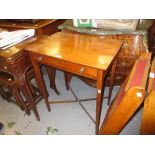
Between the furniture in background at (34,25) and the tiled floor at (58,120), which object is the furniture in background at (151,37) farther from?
the furniture in background at (34,25)

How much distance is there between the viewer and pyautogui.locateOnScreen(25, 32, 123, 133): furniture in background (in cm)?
105

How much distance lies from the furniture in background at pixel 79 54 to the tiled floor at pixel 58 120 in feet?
1.65

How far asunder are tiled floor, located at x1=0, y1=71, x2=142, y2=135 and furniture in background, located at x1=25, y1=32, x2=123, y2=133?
1.65 ft

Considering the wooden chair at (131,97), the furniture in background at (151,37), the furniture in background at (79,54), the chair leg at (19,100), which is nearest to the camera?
the wooden chair at (131,97)

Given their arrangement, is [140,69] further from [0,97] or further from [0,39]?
[0,97]

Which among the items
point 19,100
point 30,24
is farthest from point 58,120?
point 30,24

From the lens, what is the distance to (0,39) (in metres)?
1.38

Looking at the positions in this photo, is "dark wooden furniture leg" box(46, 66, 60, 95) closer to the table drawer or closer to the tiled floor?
the tiled floor

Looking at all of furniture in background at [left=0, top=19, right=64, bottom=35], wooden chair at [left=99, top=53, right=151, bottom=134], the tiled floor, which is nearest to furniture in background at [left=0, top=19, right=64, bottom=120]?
furniture in background at [left=0, top=19, right=64, bottom=35]

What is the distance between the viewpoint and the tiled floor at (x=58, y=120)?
1583 millimetres

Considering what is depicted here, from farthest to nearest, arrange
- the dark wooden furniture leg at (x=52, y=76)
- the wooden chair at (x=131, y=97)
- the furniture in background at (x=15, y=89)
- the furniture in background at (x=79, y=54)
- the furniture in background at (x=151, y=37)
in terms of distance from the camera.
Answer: the dark wooden furniture leg at (x=52, y=76) → the furniture in background at (x=151, y=37) → the furniture in background at (x=15, y=89) → the furniture in background at (x=79, y=54) → the wooden chair at (x=131, y=97)

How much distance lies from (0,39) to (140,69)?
1165 mm

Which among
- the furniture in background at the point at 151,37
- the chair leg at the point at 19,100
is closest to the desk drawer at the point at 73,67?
the chair leg at the point at 19,100
